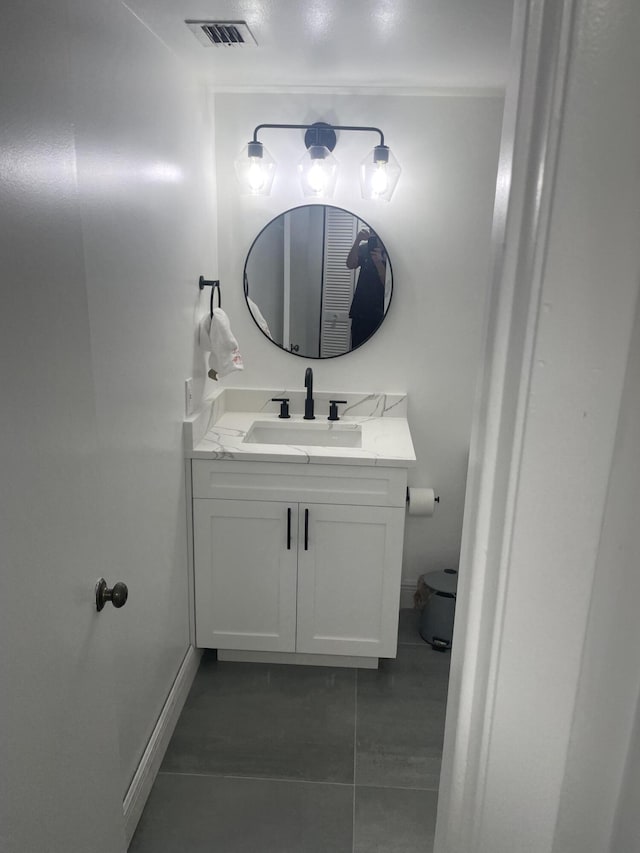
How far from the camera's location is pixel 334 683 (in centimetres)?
245

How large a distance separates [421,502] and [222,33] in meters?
1.89

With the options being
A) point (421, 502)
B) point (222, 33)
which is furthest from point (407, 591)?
point (222, 33)

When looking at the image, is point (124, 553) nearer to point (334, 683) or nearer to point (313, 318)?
point (334, 683)

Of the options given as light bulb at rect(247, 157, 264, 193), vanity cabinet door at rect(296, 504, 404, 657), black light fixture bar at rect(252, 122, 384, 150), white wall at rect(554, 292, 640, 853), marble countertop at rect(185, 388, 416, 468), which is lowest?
vanity cabinet door at rect(296, 504, 404, 657)

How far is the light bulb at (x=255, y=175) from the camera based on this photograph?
2471 mm

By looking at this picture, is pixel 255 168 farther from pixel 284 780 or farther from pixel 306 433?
pixel 284 780

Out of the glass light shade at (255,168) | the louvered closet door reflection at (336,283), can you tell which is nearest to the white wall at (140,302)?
the glass light shade at (255,168)

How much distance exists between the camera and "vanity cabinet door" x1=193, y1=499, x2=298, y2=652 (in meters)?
2.37

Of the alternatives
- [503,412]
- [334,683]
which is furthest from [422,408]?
[503,412]

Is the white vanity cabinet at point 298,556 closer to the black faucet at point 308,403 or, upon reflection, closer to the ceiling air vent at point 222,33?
the black faucet at point 308,403

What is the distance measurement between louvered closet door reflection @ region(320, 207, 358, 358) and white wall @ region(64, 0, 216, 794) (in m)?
0.57

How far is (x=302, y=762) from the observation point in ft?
6.77

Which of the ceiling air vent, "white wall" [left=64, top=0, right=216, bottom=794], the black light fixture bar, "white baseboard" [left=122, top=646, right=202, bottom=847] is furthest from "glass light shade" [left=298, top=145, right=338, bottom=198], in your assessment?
"white baseboard" [left=122, top=646, right=202, bottom=847]

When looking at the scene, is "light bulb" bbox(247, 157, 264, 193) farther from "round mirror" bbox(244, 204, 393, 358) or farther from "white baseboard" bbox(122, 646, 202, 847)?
"white baseboard" bbox(122, 646, 202, 847)
